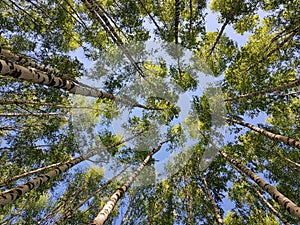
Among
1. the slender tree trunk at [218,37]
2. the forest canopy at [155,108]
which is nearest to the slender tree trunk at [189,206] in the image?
the forest canopy at [155,108]

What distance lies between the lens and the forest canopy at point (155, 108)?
8.49 meters

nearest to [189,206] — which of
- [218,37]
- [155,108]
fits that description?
[155,108]

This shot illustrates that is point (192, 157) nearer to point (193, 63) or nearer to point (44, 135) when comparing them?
point (193, 63)

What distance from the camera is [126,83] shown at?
1053cm

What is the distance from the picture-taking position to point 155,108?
12781 millimetres

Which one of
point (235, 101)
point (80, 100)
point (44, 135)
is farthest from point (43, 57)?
point (235, 101)

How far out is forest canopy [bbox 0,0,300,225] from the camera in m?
8.49

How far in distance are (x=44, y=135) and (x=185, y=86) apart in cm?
759

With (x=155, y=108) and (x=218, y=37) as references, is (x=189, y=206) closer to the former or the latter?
(x=155, y=108)

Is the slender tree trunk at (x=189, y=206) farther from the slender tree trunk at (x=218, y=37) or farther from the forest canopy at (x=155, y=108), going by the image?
the slender tree trunk at (x=218, y=37)

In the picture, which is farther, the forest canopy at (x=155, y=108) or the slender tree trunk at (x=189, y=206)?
the slender tree trunk at (x=189, y=206)

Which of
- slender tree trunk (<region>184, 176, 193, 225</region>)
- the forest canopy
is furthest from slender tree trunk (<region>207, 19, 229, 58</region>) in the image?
slender tree trunk (<region>184, 176, 193, 225</region>)

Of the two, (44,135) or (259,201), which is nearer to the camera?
(44,135)

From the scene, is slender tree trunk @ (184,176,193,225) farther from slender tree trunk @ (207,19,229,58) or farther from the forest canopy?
slender tree trunk @ (207,19,229,58)
